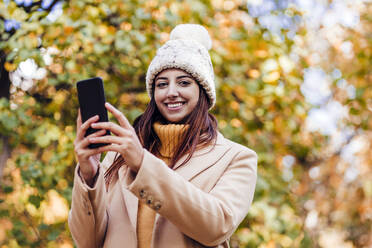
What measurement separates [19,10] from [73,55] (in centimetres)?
49

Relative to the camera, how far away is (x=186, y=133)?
177cm

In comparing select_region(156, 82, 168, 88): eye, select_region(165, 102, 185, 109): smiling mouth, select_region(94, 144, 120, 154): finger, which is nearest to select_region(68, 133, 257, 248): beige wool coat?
select_region(94, 144, 120, 154): finger

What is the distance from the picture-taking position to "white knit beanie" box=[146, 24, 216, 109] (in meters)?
1.85

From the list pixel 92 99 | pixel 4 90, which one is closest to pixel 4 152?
pixel 4 90

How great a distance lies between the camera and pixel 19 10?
10.3ft

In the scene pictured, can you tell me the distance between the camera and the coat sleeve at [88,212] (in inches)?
59.4

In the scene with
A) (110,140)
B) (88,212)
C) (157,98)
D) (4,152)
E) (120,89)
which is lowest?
(4,152)

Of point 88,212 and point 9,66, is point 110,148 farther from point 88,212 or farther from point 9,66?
point 9,66

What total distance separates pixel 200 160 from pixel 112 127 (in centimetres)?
49

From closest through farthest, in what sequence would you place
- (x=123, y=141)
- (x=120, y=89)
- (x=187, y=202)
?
(x=123, y=141)
(x=187, y=202)
(x=120, y=89)

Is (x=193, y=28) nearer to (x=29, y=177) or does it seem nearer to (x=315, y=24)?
(x=29, y=177)

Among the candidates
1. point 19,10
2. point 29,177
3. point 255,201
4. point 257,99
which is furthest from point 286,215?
point 19,10

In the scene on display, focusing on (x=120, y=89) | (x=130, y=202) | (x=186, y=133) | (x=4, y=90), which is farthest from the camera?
(x=120, y=89)

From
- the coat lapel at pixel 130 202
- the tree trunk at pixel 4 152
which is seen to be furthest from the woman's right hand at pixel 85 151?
the tree trunk at pixel 4 152
